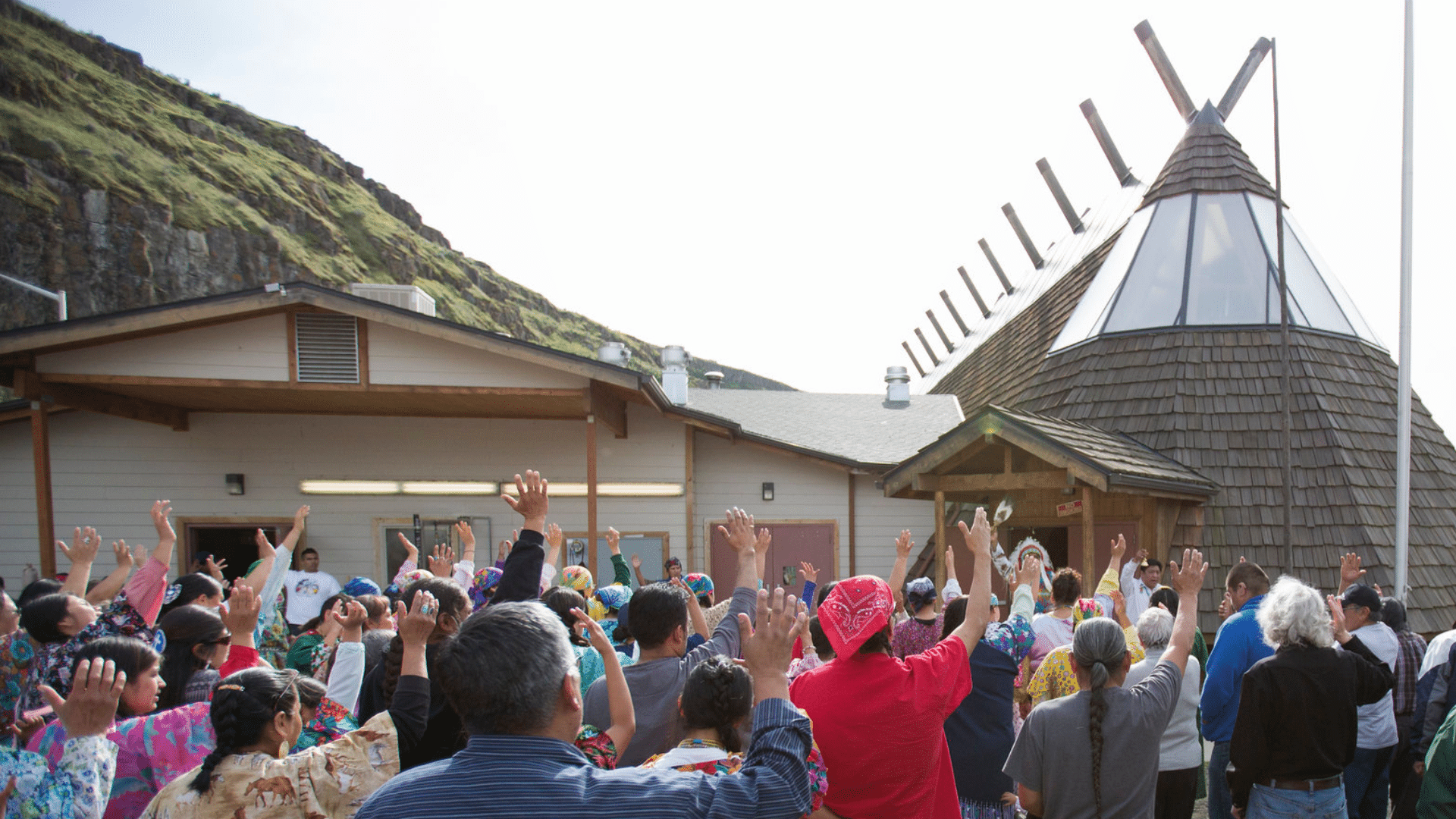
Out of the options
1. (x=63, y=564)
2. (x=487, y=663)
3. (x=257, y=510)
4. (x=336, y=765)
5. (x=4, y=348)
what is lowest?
(x=63, y=564)

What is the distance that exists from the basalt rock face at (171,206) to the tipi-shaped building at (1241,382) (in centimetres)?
1900

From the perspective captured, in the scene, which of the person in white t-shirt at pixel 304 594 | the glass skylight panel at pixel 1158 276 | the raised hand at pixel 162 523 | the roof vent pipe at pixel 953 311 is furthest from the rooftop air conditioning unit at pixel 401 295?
the roof vent pipe at pixel 953 311

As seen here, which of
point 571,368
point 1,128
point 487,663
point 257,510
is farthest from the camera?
point 1,128

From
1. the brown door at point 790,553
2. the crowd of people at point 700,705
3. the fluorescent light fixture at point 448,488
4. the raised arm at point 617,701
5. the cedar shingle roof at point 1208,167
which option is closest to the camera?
the crowd of people at point 700,705

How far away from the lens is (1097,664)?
322 cm

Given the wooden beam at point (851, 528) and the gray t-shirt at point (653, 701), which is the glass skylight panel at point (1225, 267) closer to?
the wooden beam at point (851, 528)

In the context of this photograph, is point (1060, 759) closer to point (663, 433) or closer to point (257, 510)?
point (663, 433)

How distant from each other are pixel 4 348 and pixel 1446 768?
13.2 meters

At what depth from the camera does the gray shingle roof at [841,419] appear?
13922 mm

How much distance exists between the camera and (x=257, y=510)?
12.9m

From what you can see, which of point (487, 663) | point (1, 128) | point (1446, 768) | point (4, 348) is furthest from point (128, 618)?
point (1, 128)

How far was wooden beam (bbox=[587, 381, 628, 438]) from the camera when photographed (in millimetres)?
11336

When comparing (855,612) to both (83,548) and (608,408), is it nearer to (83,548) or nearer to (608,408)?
(83,548)

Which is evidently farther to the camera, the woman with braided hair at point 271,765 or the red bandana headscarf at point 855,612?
the red bandana headscarf at point 855,612
